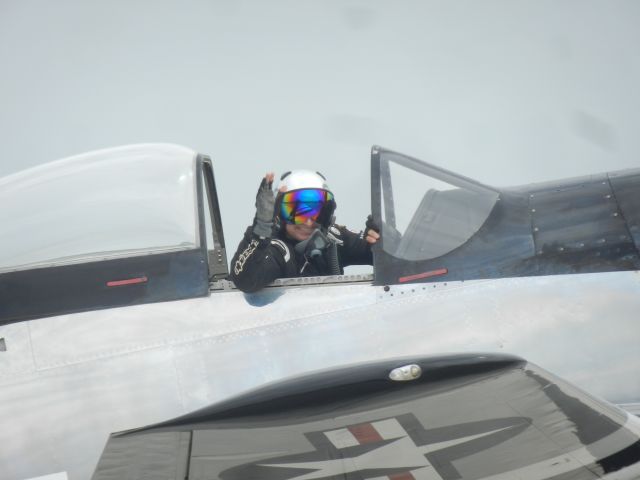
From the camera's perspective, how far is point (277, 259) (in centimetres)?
434

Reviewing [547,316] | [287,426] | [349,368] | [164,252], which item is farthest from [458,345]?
[164,252]

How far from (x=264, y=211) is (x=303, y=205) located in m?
0.40

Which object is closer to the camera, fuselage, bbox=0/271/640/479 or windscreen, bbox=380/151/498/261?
fuselage, bbox=0/271/640/479

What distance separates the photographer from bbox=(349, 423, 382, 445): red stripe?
326 cm

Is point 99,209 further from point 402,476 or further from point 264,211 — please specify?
point 402,476

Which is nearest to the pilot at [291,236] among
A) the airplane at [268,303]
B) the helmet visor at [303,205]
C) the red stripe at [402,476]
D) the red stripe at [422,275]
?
the helmet visor at [303,205]

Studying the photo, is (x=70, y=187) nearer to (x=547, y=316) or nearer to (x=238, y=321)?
(x=238, y=321)

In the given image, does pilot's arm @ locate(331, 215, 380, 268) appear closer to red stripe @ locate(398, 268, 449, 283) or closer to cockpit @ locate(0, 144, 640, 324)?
cockpit @ locate(0, 144, 640, 324)

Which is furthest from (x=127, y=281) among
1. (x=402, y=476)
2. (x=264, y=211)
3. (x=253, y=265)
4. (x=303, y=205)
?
(x=402, y=476)

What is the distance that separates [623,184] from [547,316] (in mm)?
865

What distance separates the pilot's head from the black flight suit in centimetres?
7

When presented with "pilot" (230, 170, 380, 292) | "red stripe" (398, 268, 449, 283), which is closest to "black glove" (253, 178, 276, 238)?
"pilot" (230, 170, 380, 292)

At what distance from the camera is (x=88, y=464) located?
149 inches

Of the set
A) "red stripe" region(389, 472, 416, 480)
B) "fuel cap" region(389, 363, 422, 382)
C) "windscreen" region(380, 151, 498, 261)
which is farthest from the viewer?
"windscreen" region(380, 151, 498, 261)
